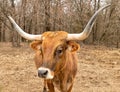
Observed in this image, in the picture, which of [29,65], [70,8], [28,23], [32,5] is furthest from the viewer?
[28,23]

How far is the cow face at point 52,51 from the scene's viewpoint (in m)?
4.46

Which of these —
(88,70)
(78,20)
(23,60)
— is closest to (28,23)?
(78,20)

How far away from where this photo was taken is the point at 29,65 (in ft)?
34.1

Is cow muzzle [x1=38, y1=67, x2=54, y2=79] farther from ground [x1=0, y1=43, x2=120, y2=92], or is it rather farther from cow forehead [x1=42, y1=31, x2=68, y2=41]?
ground [x1=0, y1=43, x2=120, y2=92]

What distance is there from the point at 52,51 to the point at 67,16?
17.7m

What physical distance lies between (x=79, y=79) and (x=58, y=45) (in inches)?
163

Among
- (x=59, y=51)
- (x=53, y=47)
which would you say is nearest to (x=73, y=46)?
(x=59, y=51)

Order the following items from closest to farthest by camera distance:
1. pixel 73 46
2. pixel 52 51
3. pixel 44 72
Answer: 1. pixel 44 72
2. pixel 52 51
3. pixel 73 46

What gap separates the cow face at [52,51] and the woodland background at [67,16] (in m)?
12.4

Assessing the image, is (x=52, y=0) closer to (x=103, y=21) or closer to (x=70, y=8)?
(x=70, y=8)

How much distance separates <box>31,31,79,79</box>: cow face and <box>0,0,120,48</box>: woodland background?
12.4m

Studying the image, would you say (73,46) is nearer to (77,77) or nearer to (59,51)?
(59,51)

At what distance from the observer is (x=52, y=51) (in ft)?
15.0

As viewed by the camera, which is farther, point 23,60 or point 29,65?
point 23,60
